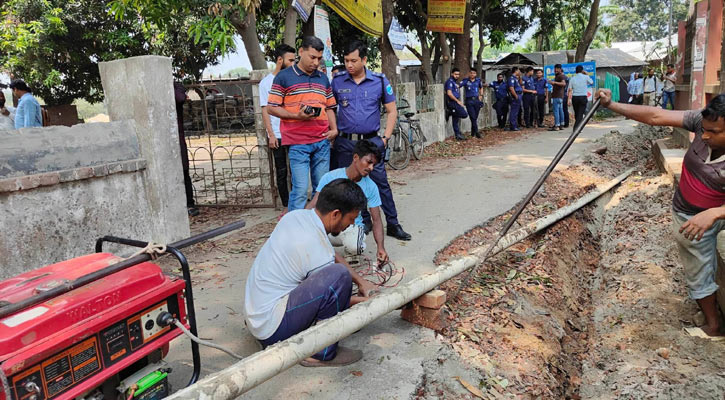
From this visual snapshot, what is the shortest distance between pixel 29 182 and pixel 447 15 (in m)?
11.9

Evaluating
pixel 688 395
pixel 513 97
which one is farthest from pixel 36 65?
pixel 688 395

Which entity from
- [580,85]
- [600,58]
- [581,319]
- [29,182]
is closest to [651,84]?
[580,85]

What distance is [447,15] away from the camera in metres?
13.7

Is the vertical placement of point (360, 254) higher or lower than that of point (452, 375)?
higher

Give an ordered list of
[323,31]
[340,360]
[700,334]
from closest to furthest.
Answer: [340,360] < [700,334] < [323,31]

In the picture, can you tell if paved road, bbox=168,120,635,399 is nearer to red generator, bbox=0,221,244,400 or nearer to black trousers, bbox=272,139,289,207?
black trousers, bbox=272,139,289,207

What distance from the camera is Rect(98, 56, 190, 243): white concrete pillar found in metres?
4.77

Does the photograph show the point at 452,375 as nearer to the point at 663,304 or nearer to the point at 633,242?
the point at 663,304

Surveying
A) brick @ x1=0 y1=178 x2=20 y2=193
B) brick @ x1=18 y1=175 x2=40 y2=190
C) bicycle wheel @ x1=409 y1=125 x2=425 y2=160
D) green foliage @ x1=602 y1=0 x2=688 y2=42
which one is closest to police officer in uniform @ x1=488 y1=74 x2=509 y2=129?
bicycle wheel @ x1=409 y1=125 x2=425 y2=160

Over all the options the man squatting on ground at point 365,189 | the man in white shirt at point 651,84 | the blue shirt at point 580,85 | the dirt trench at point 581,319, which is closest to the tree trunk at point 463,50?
the blue shirt at point 580,85

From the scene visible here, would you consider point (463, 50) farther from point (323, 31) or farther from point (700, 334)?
point (700, 334)

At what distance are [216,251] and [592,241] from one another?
4.57 m

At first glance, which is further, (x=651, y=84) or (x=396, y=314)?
(x=651, y=84)

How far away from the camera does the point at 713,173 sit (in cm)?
321
